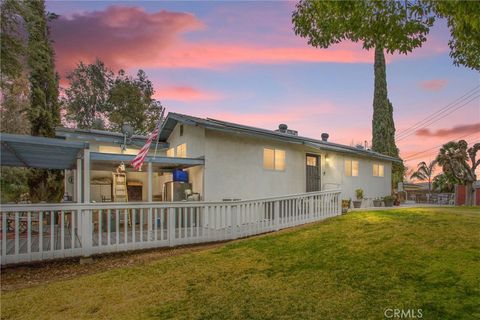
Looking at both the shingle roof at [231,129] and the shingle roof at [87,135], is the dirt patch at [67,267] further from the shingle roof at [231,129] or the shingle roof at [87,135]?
the shingle roof at [87,135]

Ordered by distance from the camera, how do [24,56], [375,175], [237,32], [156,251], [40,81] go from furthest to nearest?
1. [375,175]
2. [40,81]
3. [237,32]
4. [24,56]
5. [156,251]

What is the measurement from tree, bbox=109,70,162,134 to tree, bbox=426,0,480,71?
28.8m

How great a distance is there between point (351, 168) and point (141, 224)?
1422 cm

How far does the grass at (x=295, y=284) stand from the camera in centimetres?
373

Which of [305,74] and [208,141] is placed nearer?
[208,141]

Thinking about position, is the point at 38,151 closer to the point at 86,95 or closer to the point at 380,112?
the point at 380,112

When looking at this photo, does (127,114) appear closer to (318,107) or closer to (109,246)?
(318,107)

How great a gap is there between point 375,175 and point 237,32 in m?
13.3

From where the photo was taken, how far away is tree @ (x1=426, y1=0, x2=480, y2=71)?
2994mm

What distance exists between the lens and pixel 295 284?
4637 millimetres

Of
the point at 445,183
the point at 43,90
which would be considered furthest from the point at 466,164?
the point at 43,90

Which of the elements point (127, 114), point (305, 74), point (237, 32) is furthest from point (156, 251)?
point (127, 114)

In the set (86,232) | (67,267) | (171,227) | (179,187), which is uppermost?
(179,187)

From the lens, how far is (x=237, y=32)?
44.4ft
